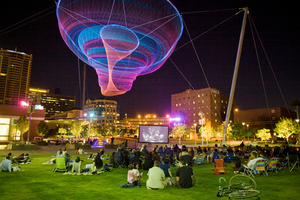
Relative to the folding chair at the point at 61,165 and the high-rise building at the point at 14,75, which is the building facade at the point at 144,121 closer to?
the high-rise building at the point at 14,75

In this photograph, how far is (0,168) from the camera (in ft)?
37.6

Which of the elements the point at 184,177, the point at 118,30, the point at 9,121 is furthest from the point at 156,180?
the point at 9,121

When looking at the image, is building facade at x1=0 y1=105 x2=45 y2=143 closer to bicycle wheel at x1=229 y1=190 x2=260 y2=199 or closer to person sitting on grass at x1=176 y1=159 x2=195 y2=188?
person sitting on grass at x1=176 y1=159 x2=195 y2=188

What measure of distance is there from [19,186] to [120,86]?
3055cm

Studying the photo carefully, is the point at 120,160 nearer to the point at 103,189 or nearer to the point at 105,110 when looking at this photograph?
the point at 103,189

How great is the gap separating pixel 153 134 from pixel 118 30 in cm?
1311

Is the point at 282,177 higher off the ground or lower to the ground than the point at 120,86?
lower

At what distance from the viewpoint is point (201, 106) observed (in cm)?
11912

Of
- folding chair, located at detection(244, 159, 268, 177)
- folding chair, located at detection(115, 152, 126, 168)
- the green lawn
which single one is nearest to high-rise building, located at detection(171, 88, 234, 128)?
folding chair, located at detection(115, 152, 126, 168)

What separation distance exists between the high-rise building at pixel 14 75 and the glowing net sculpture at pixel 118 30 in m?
174

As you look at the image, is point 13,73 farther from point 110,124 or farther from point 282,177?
point 282,177

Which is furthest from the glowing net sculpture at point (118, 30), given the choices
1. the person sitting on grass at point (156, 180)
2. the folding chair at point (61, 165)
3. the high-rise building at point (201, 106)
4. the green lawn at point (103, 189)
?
the high-rise building at point (201, 106)

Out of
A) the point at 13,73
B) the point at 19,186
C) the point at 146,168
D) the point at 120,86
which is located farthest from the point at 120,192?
the point at 13,73

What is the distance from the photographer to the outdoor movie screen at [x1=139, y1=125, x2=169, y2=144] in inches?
1027
